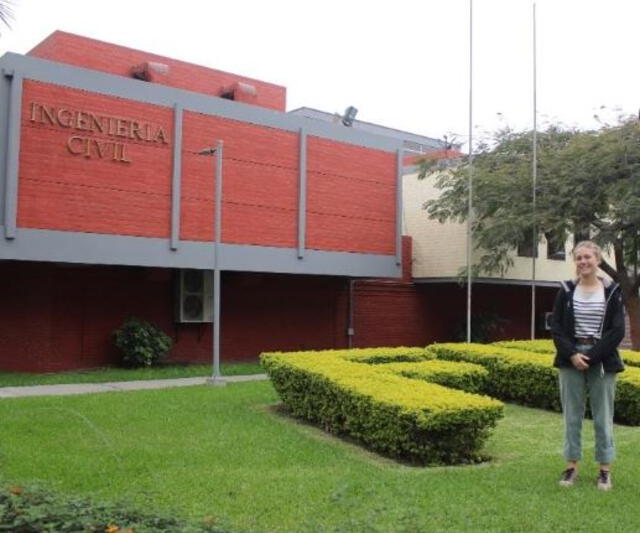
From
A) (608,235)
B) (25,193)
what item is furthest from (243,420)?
(608,235)

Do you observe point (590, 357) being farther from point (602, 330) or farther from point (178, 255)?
point (178, 255)

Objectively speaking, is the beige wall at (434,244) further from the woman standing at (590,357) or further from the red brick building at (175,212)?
the woman standing at (590,357)

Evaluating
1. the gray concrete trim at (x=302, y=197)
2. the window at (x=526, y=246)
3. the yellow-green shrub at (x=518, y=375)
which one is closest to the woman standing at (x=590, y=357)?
the yellow-green shrub at (x=518, y=375)

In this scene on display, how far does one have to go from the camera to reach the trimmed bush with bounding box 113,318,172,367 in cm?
1566

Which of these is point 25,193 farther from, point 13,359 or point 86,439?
point 86,439

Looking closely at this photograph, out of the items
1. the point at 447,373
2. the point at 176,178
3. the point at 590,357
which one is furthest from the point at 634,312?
the point at 590,357

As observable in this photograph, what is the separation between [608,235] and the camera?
17.1m

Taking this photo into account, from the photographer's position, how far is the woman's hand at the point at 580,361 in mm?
6020

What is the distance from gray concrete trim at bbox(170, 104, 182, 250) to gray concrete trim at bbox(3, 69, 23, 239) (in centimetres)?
305

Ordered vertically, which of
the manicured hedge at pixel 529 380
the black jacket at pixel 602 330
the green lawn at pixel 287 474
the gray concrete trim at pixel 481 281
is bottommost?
the green lawn at pixel 287 474

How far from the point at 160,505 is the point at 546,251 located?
63.1ft

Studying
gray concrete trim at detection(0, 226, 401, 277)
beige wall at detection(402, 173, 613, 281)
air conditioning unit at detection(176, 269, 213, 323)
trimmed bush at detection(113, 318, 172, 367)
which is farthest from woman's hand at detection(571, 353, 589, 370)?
beige wall at detection(402, 173, 613, 281)

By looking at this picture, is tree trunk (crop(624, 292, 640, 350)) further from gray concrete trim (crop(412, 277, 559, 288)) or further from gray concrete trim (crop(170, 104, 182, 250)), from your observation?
gray concrete trim (crop(170, 104, 182, 250))

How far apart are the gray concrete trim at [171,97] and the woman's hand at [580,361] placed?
11.2 meters
